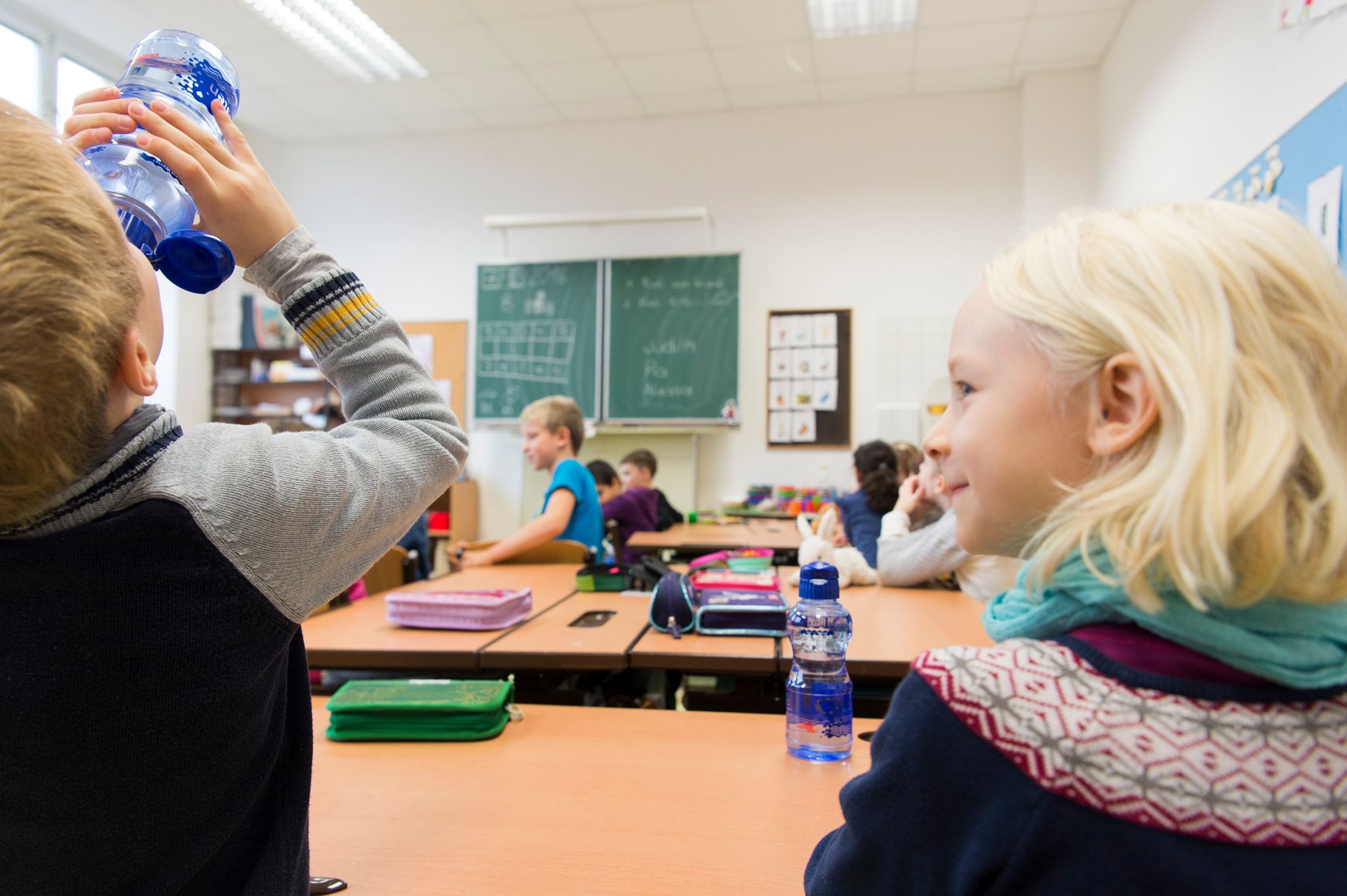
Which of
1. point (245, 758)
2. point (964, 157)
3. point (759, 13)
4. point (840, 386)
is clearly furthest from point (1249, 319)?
point (964, 157)

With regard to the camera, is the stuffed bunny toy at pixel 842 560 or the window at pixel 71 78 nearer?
the stuffed bunny toy at pixel 842 560

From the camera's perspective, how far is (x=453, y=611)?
1.83m

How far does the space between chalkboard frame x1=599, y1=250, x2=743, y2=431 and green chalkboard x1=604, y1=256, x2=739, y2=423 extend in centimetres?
1

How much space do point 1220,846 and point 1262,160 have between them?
3082 mm

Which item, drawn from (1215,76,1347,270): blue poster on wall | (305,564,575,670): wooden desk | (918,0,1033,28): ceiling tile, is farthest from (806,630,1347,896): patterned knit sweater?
(918,0,1033,28): ceiling tile

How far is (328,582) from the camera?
0.62 meters

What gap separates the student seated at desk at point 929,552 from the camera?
2.21 meters

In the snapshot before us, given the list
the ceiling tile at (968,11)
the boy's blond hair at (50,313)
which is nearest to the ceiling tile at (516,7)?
the ceiling tile at (968,11)

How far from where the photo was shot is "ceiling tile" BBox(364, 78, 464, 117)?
17.2ft

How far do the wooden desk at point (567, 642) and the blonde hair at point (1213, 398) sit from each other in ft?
3.83

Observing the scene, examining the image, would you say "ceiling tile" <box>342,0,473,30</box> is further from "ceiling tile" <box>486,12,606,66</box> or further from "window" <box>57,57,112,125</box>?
"window" <box>57,57,112,125</box>

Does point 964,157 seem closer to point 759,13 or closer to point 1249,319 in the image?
point 759,13

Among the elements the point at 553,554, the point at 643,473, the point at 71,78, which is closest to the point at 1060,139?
the point at 643,473

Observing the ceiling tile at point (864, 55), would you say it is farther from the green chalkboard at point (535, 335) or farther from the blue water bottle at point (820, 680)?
the blue water bottle at point (820, 680)
